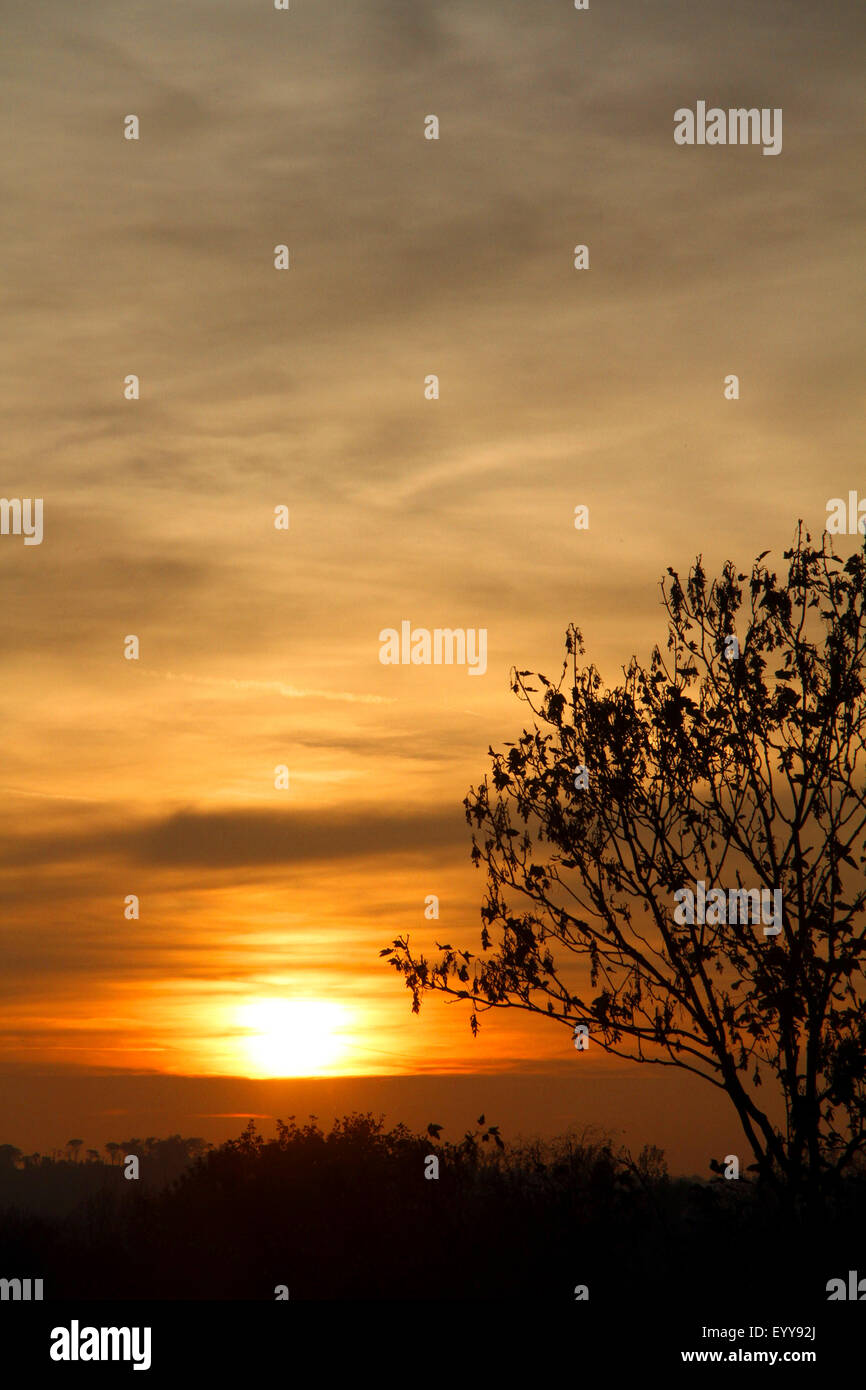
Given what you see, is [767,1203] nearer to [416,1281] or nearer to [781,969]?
[781,969]

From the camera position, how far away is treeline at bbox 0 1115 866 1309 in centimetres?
2331

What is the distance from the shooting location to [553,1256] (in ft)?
105

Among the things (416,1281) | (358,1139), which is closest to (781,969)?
(416,1281)

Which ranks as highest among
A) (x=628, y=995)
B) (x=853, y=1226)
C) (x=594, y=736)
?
(x=594, y=736)

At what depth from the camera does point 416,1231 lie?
36.8 metres

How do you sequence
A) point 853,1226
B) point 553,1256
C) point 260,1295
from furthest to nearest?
point 260,1295, point 553,1256, point 853,1226

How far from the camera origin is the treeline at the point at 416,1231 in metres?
23.3

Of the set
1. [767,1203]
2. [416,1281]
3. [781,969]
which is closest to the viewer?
[781,969]

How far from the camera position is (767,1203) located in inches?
887

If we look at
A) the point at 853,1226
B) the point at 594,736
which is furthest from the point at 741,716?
the point at 853,1226
